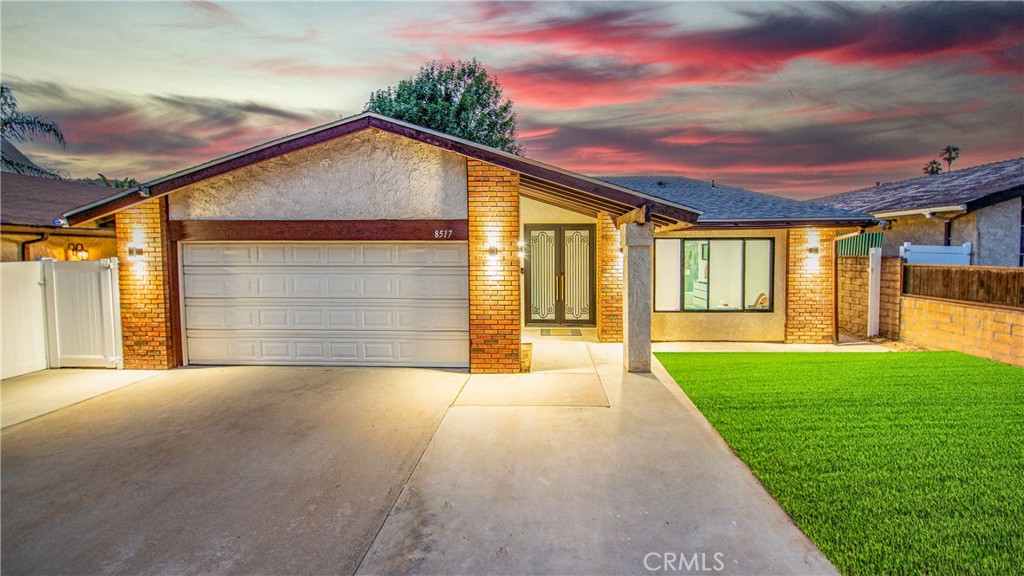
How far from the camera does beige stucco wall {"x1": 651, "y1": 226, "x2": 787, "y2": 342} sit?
11.1 meters

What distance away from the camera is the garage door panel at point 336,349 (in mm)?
8344

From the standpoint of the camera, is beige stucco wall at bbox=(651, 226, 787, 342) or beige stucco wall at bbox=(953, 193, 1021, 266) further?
beige stucco wall at bbox=(953, 193, 1021, 266)

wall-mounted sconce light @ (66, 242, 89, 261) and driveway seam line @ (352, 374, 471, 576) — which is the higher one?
wall-mounted sconce light @ (66, 242, 89, 261)

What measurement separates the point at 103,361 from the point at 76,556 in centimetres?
679

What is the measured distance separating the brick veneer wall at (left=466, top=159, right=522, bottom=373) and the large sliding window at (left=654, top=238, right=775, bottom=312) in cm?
486

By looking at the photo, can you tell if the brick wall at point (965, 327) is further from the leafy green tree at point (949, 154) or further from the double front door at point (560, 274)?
the leafy green tree at point (949, 154)

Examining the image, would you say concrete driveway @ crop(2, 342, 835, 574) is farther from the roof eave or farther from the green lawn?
the roof eave

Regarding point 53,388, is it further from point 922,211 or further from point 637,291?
point 922,211

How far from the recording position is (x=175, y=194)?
831 cm

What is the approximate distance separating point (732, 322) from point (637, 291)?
4.52 meters

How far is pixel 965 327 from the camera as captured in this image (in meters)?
9.17

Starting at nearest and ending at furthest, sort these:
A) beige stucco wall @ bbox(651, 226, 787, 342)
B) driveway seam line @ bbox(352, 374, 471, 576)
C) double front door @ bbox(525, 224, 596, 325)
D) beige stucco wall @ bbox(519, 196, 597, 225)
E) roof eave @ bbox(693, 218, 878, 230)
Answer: driveway seam line @ bbox(352, 374, 471, 576), roof eave @ bbox(693, 218, 878, 230), beige stucco wall @ bbox(651, 226, 787, 342), beige stucco wall @ bbox(519, 196, 597, 225), double front door @ bbox(525, 224, 596, 325)

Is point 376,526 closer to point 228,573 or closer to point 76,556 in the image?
point 228,573

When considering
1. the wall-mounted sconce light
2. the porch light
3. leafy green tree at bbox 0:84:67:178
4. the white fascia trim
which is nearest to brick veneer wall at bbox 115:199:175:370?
the porch light
